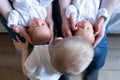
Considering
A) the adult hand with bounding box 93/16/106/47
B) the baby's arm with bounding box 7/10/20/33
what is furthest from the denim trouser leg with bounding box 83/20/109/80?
the baby's arm with bounding box 7/10/20/33

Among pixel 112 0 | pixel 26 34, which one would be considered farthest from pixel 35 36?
pixel 112 0

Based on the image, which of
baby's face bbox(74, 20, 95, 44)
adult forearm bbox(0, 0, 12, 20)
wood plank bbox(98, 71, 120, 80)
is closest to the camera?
baby's face bbox(74, 20, 95, 44)

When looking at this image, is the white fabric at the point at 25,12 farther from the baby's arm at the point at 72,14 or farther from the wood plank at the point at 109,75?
the wood plank at the point at 109,75

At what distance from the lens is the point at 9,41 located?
1585 millimetres

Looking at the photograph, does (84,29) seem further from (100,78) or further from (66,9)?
(100,78)

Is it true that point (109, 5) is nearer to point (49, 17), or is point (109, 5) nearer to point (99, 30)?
point (99, 30)

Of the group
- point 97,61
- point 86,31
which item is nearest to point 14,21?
point 86,31

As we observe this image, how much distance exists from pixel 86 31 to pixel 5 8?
1.27 ft

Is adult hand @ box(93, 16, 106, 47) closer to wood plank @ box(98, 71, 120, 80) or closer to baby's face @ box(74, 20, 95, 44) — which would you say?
baby's face @ box(74, 20, 95, 44)

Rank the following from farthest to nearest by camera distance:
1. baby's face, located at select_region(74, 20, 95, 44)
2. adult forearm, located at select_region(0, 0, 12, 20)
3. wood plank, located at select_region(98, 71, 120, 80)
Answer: wood plank, located at select_region(98, 71, 120, 80) < adult forearm, located at select_region(0, 0, 12, 20) < baby's face, located at select_region(74, 20, 95, 44)

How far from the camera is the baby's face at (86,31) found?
103cm

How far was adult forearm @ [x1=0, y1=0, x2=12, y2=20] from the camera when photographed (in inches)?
44.6

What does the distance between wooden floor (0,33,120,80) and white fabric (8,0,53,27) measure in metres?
0.42

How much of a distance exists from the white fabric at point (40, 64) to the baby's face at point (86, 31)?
0.50ft
